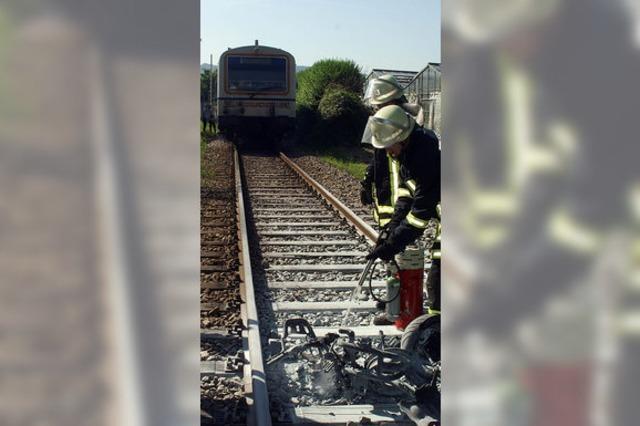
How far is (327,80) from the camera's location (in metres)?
33.3

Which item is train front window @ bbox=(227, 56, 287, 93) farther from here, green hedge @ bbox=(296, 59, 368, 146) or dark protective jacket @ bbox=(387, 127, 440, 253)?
dark protective jacket @ bbox=(387, 127, 440, 253)

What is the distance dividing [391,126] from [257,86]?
1875 centimetres

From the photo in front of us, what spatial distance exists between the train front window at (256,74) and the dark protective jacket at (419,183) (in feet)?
60.3

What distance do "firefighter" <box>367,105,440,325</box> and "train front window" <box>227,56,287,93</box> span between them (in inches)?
721

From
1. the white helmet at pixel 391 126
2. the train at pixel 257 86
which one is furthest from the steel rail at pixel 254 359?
the train at pixel 257 86

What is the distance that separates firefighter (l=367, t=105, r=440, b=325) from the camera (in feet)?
13.8

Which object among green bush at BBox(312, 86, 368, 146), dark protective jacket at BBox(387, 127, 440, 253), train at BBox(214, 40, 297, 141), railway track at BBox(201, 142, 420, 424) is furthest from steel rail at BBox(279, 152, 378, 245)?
green bush at BBox(312, 86, 368, 146)

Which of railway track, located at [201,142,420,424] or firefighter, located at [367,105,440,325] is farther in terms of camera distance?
firefighter, located at [367,105,440,325]

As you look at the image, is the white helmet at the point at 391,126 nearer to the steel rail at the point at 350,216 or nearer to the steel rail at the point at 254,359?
the steel rail at the point at 254,359

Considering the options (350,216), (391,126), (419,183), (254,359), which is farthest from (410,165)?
(350,216)

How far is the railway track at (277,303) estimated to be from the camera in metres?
3.76

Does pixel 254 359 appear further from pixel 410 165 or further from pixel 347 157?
pixel 347 157
